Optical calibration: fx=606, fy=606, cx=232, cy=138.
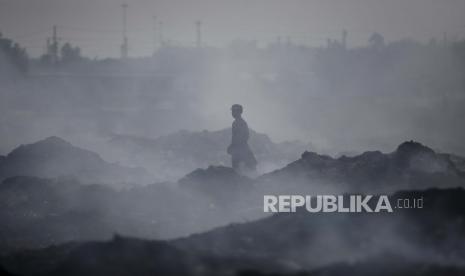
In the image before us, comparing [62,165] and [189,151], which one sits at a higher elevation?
[62,165]

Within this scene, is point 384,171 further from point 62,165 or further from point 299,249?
point 62,165

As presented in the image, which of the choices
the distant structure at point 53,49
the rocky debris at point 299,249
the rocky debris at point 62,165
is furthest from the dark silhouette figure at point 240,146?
the distant structure at point 53,49

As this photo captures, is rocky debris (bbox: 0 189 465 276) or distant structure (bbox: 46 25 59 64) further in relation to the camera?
distant structure (bbox: 46 25 59 64)

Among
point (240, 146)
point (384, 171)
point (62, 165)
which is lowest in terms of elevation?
point (62, 165)

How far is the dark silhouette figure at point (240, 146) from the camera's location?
1252 cm

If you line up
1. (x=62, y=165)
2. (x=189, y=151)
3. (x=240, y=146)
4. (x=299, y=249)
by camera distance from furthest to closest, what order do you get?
(x=189, y=151) < (x=62, y=165) < (x=240, y=146) < (x=299, y=249)

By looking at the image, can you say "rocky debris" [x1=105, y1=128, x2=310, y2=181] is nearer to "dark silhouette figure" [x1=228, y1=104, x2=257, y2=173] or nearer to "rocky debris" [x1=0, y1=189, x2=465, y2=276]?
"dark silhouette figure" [x1=228, y1=104, x2=257, y2=173]

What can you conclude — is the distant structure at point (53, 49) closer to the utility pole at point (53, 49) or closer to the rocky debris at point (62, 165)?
the utility pole at point (53, 49)

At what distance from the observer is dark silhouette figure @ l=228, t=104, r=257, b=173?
493 inches

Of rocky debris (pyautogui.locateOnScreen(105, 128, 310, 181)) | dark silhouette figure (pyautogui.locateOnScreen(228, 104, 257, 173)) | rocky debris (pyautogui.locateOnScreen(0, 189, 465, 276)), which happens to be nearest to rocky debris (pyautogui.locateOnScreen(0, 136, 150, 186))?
dark silhouette figure (pyautogui.locateOnScreen(228, 104, 257, 173))

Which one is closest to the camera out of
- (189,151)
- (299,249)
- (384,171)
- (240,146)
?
(299,249)

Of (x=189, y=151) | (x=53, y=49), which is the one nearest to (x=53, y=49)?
(x=53, y=49)

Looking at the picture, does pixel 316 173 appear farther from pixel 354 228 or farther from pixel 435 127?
pixel 435 127

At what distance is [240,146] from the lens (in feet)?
41.7
